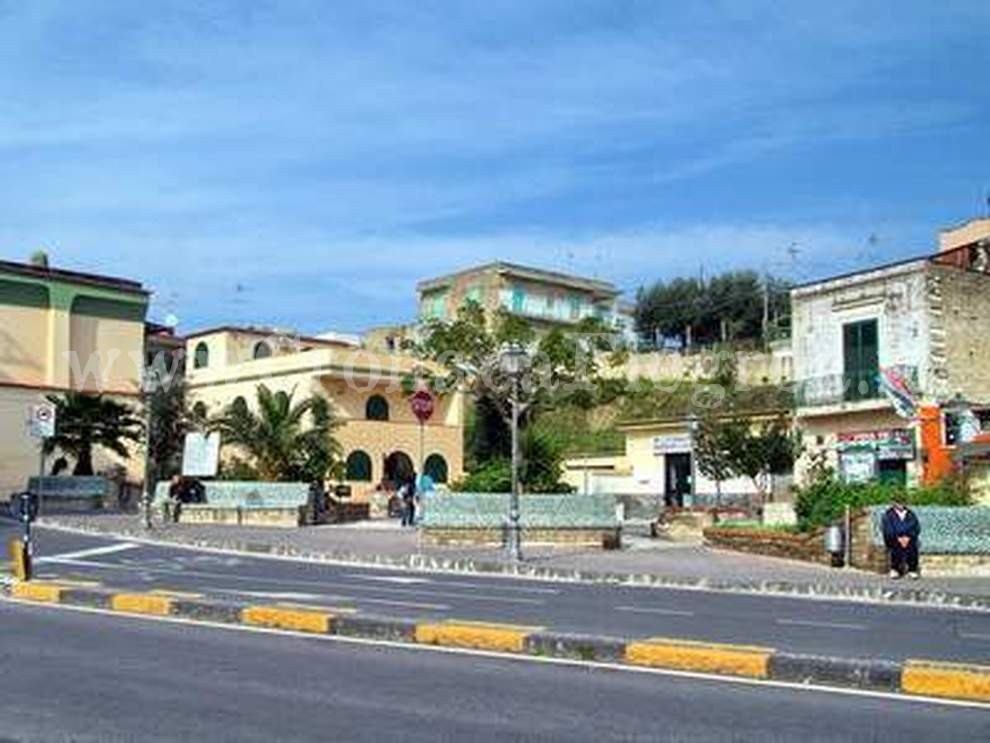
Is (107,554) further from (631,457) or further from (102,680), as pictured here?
(631,457)

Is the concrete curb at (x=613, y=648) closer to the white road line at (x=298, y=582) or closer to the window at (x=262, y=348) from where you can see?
the white road line at (x=298, y=582)

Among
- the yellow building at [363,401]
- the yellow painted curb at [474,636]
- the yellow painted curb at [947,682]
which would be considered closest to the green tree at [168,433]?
the yellow building at [363,401]

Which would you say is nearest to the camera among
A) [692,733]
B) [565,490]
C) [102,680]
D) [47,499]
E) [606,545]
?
[692,733]

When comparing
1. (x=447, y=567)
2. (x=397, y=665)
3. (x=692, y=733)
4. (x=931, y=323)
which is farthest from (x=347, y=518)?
(x=692, y=733)

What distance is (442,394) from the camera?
55.9m

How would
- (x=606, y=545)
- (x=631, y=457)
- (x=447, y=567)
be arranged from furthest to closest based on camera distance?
1. (x=631, y=457)
2. (x=606, y=545)
3. (x=447, y=567)

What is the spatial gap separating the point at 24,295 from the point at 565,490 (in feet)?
98.9

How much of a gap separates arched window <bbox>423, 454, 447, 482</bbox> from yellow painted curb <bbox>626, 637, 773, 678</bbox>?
4708 centimetres

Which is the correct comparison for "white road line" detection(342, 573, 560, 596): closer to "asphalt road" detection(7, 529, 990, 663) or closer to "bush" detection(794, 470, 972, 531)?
"asphalt road" detection(7, 529, 990, 663)

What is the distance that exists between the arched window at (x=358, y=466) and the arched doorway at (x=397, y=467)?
0.95m

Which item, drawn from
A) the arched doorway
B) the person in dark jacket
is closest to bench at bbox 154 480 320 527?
the arched doorway

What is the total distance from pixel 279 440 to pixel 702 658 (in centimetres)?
3250

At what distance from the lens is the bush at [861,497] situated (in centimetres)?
2875

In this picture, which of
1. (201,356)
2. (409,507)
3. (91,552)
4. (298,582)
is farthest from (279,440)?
(201,356)
